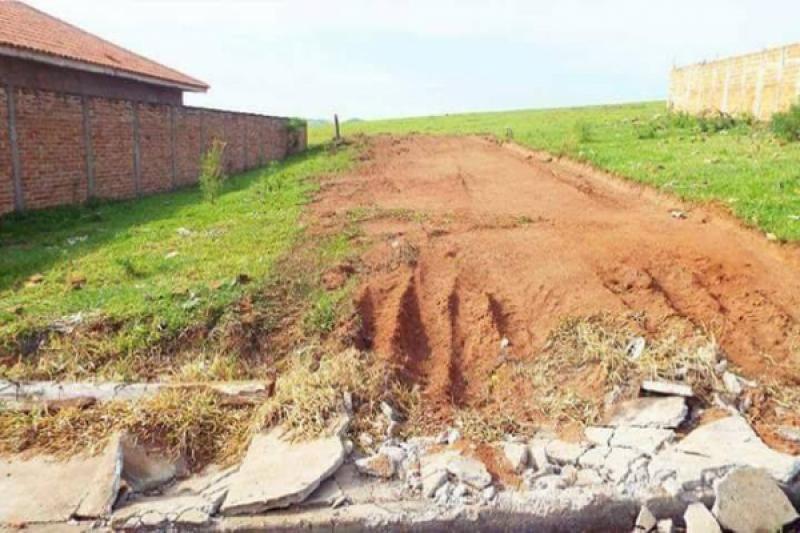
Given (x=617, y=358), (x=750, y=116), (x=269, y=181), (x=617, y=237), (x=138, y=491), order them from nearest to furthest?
(x=138, y=491)
(x=617, y=358)
(x=617, y=237)
(x=269, y=181)
(x=750, y=116)

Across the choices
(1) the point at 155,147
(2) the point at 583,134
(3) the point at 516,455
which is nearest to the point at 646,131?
(2) the point at 583,134

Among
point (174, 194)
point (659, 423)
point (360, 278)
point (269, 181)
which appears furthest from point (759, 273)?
point (174, 194)

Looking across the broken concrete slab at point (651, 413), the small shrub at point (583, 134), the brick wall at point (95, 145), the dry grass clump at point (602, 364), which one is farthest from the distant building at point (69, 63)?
the small shrub at point (583, 134)

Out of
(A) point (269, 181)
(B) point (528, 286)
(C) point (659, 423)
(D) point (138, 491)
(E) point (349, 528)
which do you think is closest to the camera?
(E) point (349, 528)

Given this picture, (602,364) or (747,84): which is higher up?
(747,84)

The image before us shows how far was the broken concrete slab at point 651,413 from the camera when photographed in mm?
3502

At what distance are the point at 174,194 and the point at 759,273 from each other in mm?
9791

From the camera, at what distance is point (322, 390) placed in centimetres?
373

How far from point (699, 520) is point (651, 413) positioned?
78 centimetres

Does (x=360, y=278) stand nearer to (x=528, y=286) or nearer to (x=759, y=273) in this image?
(x=528, y=286)

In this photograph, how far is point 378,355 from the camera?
4.14 meters

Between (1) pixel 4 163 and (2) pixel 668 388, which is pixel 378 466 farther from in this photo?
(1) pixel 4 163

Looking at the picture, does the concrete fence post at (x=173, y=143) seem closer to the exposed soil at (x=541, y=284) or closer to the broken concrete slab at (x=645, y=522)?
the exposed soil at (x=541, y=284)

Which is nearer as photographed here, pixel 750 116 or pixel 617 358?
pixel 617 358
